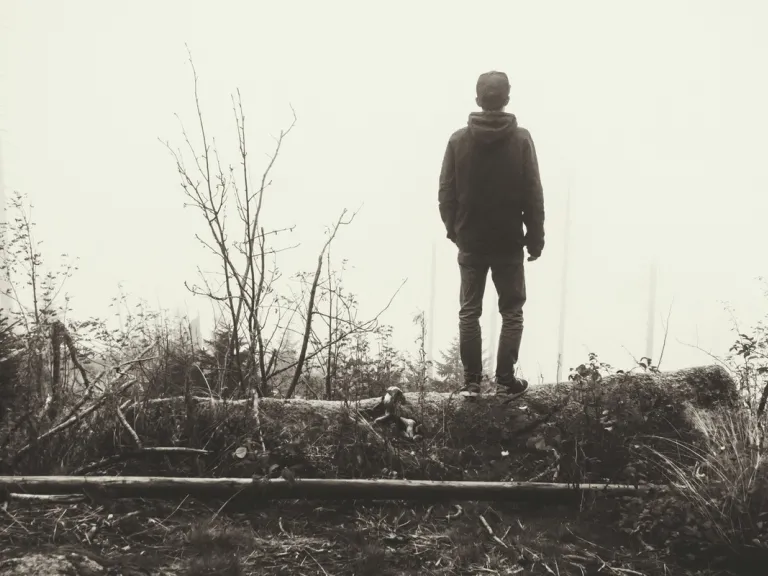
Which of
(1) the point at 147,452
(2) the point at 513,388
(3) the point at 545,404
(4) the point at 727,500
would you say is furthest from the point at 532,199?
(1) the point at 147,452

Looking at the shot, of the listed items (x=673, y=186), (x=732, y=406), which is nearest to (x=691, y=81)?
(x=673, y=186)

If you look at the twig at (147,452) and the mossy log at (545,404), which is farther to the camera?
the mossy log at (545,404)

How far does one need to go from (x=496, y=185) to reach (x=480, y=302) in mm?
1020

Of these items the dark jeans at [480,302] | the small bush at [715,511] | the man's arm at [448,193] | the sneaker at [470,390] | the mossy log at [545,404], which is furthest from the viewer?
the man's arm at [448,193]

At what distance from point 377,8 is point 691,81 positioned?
106471 mm

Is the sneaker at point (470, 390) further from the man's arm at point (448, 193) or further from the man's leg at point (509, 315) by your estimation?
the man's arm at point (448, 193)

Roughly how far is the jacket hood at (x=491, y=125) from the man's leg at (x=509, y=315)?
3.36 feet

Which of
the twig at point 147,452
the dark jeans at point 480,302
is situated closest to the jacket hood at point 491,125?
the dark jeans at point 480,302

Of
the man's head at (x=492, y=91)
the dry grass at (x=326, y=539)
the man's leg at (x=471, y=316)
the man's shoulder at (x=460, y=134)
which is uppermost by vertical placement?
the man's head at (x=492, y=91)

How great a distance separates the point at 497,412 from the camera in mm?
4402

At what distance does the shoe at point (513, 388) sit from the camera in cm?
476

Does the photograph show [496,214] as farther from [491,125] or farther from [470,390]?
[470,390]

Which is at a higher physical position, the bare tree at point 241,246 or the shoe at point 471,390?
the bare tree at point 241,246

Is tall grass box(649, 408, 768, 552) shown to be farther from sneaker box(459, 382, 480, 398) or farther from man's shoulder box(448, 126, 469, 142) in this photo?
man's shoulder box(448, 126, 469, 142)
